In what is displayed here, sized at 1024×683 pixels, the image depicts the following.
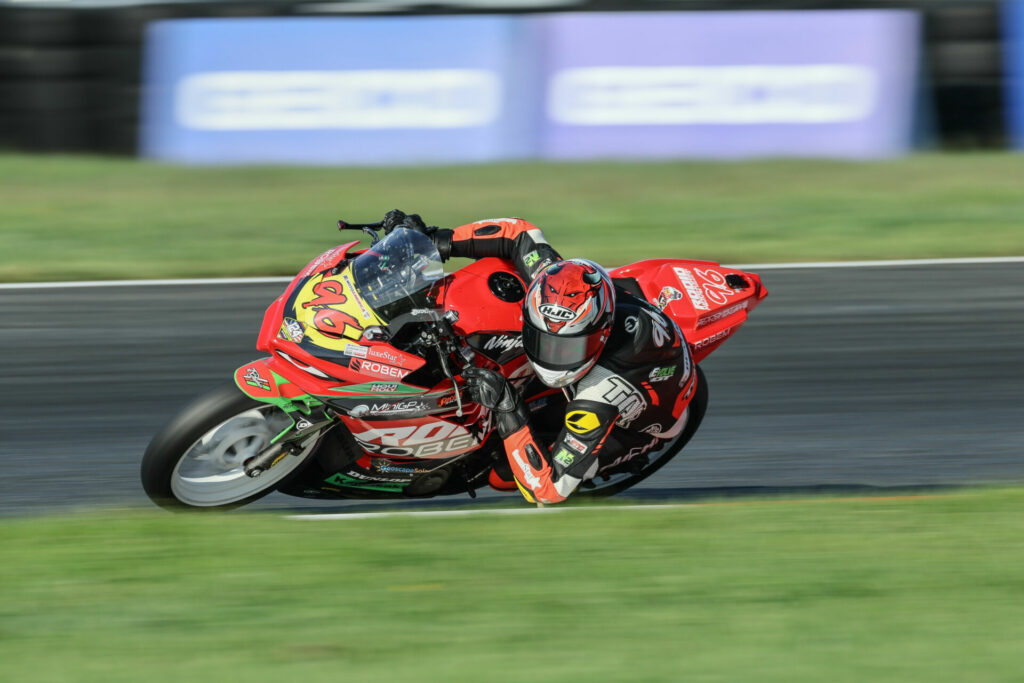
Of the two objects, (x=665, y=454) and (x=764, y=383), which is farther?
(x=764, y=383)

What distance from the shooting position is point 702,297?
574 centimetres

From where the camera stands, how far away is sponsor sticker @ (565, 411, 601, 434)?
16.4ft

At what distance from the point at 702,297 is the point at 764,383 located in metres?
1.90

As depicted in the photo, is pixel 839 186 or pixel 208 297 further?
pixel 839 186

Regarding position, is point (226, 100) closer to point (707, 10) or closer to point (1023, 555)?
point (707, 10)

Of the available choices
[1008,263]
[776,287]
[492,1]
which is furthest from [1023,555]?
[492,1]

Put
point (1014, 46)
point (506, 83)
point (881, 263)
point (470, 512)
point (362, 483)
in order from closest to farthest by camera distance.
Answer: point (470, 512), point (362, 483), point (881, 263), point (506, 83), point (1014, 46)

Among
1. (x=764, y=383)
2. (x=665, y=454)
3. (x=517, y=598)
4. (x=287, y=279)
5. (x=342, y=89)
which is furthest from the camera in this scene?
(x=342, y=89)

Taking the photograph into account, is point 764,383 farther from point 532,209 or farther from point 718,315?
point 532,209

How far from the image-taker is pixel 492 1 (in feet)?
38.2

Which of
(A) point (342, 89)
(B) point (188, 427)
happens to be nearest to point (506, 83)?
(A) point (342, 89)

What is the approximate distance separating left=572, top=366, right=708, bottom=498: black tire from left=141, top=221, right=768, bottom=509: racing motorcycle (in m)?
0.34

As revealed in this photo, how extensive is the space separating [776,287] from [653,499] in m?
3.60

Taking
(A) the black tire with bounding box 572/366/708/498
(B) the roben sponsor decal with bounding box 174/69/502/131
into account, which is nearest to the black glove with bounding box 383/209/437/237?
(A) the black tire with bounding box 572/366/708/498
